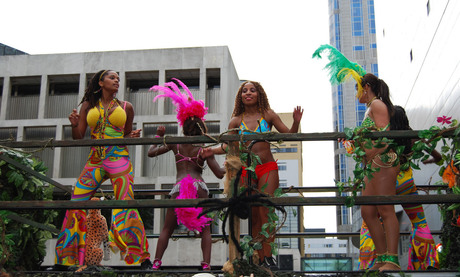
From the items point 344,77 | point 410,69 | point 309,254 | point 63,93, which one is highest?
point 63,93

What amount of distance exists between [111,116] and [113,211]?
3.43ft

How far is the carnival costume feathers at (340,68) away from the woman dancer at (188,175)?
1.42 m

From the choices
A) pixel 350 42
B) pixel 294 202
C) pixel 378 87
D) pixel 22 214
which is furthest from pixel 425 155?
pixel 350 42

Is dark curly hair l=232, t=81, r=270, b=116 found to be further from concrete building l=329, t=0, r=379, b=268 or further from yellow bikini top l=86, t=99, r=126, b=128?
concrete building l=329, t=0, r=379, b=268

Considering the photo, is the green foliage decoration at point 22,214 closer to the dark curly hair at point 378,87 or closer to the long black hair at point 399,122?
the dark curly hair at point 378,87

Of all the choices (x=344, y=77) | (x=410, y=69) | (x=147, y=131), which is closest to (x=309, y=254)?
(x=147, y=131)

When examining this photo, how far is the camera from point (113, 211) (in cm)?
488

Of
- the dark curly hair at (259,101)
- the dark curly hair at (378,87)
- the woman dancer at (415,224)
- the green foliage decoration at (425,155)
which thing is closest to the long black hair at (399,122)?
the woman dancer at (415,224)

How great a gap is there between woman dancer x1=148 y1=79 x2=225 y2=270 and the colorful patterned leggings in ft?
1.60

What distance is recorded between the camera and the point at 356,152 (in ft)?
12.9

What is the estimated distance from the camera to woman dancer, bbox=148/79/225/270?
17.9 feet

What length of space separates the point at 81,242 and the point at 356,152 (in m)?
2.76

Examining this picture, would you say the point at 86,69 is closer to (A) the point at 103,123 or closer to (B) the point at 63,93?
(B) the point at 63,93

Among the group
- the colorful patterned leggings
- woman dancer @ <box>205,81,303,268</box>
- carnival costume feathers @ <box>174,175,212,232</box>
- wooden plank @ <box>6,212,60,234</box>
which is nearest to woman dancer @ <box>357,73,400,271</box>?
woman dancer @ <box>205,81,303,268</box>
